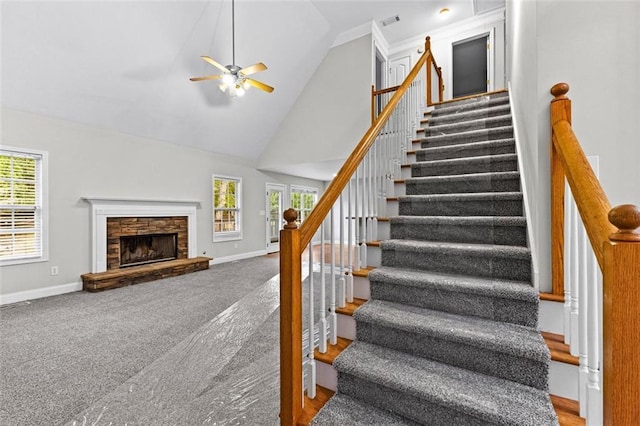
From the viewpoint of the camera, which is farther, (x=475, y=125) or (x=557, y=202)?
(x=475, y=125)

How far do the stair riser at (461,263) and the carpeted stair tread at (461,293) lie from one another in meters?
0.05

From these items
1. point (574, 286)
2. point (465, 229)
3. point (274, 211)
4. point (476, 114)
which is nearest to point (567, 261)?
point (574, 286)

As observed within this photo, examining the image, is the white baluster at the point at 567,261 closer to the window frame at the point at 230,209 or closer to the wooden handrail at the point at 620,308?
the wooden handrail at the point at 620,308

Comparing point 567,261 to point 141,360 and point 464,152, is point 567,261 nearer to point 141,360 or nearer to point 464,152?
point 464,152

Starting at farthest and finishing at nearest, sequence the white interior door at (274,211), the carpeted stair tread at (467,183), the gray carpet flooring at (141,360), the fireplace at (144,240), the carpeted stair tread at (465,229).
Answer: the white interior door at (274,211)
the fireplace at (144,240)
the carpeted stair tread at (467,183)
the carpeted stair tread at (465,229)
the gray carpet flooring at (141,360)

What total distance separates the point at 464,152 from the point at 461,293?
175cm

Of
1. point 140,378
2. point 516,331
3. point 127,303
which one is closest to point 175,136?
point 127,303

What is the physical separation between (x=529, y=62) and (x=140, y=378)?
329 cm

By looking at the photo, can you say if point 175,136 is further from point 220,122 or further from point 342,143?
point 342,143

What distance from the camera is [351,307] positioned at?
1.79m

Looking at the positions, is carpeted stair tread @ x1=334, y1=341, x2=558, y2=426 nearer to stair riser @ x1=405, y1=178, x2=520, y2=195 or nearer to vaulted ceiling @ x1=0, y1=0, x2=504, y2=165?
stair riser @ x1=405, y1=178, x2=520, y2=195

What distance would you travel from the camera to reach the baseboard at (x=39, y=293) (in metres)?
3.59

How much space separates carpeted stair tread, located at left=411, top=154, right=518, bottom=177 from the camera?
2422mm

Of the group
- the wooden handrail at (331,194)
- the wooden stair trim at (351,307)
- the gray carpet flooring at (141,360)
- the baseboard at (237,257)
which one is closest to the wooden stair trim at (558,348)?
the wooden stair trim at (351,307)
